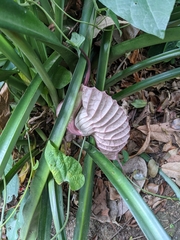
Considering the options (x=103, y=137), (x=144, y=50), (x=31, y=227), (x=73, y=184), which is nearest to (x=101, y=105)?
(x=103, y=137)

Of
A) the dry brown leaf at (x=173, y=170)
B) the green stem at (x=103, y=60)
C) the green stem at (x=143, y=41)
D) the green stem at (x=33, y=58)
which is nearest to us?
the green stem at (x=33, y=58)

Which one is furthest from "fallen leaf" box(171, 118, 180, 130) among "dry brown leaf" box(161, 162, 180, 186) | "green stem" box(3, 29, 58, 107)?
"green stem" box(3, 29, 58, 107)

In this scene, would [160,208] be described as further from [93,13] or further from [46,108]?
[93,13]

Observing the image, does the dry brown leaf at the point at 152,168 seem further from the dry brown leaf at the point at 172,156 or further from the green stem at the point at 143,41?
the green stem at the point at 143,41

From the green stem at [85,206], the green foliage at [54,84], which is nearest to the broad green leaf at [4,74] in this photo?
the green foliage at [54,84]

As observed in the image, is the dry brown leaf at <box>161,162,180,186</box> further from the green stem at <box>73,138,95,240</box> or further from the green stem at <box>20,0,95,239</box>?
the green stem at <box>20,0,95,239</box>
